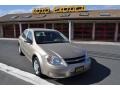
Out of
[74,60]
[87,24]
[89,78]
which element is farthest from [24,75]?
[87,24]

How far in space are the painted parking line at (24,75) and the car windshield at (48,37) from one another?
1282 millimetres

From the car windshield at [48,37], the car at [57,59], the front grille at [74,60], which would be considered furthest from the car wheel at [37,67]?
the front grille at [74,60]

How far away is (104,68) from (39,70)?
105 inches

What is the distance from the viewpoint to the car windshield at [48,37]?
610 centimetres

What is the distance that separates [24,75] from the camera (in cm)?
551

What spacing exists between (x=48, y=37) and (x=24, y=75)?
1818 mm

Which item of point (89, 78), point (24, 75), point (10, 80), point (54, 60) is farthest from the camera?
point (24, 75)

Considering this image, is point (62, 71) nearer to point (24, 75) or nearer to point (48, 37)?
point (24, 75)

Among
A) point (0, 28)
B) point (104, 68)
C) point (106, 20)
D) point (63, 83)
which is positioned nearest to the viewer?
point (63, 83)

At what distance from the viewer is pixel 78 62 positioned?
4879 mm

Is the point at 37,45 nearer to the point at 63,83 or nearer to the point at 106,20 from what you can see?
the point at 63,83

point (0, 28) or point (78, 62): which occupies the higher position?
point (78, 62)

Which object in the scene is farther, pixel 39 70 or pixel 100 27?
pixel 100 27
